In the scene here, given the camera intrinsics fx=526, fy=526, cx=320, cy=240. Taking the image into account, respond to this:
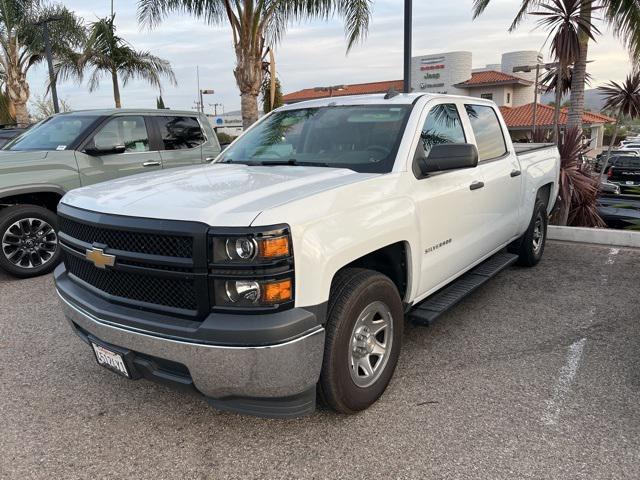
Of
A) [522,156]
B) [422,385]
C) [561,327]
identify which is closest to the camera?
[422,385]

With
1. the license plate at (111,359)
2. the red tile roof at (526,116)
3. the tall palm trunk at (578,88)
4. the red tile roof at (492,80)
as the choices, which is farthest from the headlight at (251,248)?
the red tile roof at (492,80)

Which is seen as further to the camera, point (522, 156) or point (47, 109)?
point (47, 109)

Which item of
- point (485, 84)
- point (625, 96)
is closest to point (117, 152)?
point (625, 96)

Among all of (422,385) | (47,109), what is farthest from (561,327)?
(47,109)

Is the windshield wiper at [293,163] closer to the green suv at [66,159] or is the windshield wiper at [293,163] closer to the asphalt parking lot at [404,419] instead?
the asphalt parking lot at [404,419]

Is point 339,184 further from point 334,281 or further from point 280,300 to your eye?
point 280,300

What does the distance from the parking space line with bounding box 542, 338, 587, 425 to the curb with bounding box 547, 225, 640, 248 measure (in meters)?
3.59

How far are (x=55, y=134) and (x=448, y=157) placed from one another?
537cm

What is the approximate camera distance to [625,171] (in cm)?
2075

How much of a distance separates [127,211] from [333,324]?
120cm

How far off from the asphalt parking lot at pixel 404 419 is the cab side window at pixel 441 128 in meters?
1.52

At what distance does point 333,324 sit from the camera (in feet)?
8.86

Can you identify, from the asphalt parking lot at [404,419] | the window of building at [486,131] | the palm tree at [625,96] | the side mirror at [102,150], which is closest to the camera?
the asphalt parking lot at [404,419]

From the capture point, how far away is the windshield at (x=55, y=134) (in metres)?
6.45
